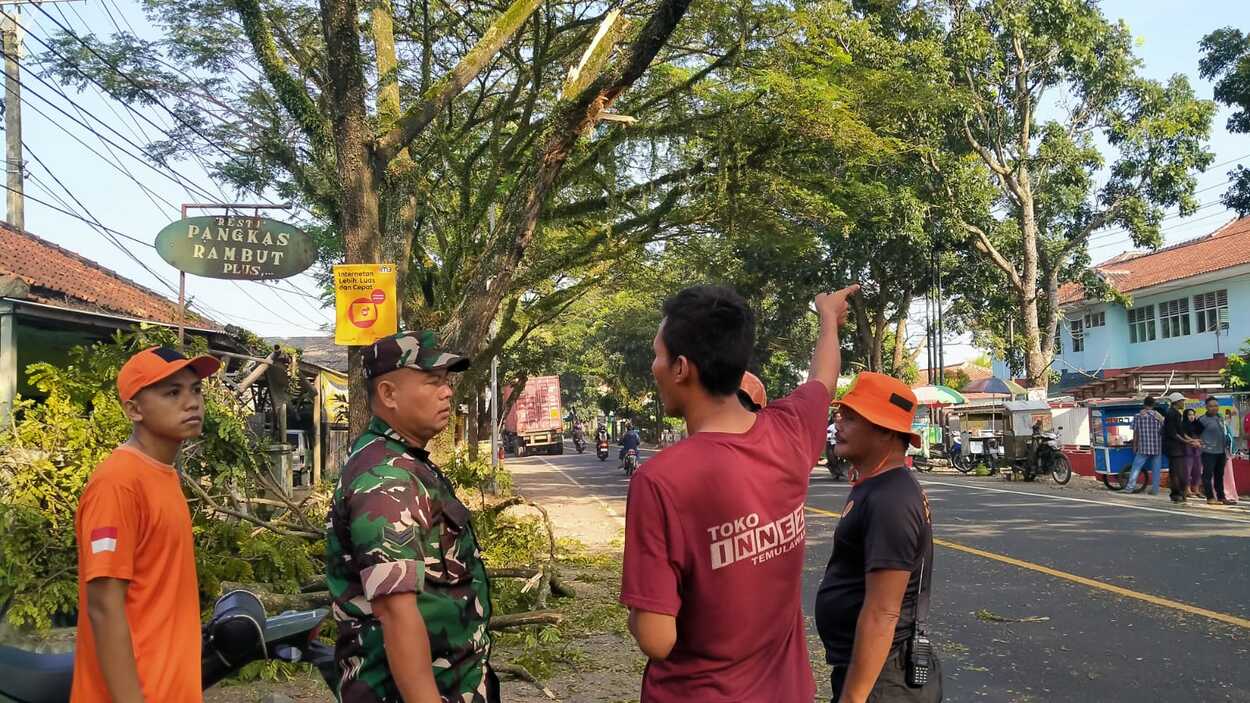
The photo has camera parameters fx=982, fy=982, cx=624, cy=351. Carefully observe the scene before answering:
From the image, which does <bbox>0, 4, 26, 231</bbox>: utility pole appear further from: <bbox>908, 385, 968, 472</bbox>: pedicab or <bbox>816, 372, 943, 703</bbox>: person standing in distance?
<bbox>908, 385, 968, 472</bbox>: pedicab

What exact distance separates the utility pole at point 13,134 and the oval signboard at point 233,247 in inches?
349

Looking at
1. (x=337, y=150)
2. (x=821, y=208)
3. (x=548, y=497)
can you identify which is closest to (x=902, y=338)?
(x=548, y=497)

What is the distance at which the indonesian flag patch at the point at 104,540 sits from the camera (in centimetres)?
263

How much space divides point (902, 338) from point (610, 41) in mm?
27429

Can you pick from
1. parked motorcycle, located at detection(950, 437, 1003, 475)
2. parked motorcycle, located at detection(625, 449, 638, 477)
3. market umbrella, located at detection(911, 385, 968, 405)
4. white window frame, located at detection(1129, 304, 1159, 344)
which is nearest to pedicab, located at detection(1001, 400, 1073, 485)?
parked motorcycle, located at detection(950, 437, 1003, 475)

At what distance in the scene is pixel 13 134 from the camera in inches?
628

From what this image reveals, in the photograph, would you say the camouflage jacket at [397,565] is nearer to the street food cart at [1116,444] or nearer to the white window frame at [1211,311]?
the street food cart at [1116,444]

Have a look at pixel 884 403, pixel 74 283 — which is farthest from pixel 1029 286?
pixel 884 403

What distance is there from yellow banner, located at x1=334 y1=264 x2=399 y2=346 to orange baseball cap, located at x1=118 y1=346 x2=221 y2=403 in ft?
13.4

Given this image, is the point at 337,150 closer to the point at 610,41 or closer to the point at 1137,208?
the point at 610,41

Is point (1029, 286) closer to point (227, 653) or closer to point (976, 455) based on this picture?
point (976, 455)

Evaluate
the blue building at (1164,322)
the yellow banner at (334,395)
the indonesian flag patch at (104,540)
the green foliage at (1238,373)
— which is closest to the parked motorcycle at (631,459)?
the yellow banner at (334,395)

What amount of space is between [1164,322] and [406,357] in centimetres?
3924

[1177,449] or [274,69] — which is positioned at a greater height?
[274,69]
